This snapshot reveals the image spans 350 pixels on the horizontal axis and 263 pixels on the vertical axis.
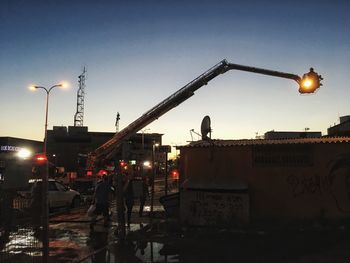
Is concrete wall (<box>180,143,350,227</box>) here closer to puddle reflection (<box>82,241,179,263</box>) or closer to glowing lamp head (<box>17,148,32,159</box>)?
puddle reflection (<box>82,241,179,263</box>)

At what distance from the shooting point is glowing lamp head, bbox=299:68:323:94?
886 centimetres

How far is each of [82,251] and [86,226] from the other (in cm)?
429

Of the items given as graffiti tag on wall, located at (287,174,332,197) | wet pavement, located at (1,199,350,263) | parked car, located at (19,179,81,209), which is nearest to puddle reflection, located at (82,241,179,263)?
wet pavement, located at (1,199,350,263)

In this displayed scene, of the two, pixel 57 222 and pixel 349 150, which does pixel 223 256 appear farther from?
pixel 57 222

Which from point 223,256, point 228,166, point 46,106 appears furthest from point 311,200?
point 46,106

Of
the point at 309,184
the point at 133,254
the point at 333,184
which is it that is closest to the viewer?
the point at 133,254

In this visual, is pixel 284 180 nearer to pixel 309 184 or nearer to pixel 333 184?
pixel 309 184

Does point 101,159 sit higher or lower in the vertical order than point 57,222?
higher

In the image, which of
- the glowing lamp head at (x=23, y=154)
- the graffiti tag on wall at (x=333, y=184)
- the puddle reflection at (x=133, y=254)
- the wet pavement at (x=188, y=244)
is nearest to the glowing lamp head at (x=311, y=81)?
the wet pavement at (x=188, y=244)

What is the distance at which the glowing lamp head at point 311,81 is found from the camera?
8.86 metres

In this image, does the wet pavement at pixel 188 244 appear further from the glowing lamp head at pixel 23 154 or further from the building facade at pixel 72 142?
the building facade at pixel 72 142

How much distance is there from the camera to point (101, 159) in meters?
28.5

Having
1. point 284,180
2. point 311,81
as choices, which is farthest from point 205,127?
point 311,81

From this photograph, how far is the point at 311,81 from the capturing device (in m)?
8.86
